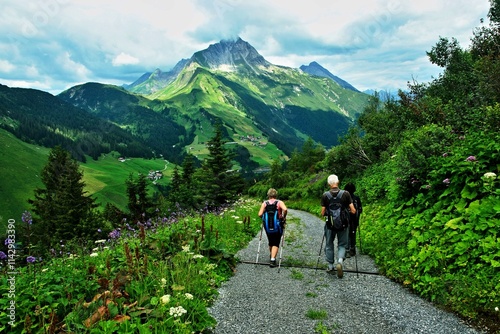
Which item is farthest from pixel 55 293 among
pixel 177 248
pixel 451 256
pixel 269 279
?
pixel 451 256

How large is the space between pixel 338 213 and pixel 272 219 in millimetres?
2325

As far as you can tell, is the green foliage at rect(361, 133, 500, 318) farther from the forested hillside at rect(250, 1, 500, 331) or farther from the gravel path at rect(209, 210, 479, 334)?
the gravel path at rect(209, 210, 479, 334)

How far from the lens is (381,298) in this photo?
8.23 m

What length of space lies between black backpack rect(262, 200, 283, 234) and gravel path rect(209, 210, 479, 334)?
1351mm

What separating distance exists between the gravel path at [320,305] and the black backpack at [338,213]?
5.31 feet

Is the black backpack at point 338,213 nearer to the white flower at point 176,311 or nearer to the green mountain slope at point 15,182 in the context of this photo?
the white flower at point 176,311

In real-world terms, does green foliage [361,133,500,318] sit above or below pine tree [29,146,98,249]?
above

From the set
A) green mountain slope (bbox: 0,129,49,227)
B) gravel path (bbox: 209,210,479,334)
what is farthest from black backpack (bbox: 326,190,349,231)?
green mountain slope (bbox: 0,129,49,227)

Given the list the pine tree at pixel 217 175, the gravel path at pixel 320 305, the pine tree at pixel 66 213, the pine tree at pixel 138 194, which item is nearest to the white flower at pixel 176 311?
the gravel path at pixel 320 305

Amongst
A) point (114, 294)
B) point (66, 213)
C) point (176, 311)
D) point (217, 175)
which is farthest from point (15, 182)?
point (176, 311)

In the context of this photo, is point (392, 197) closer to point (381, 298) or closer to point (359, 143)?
point (381, 298)

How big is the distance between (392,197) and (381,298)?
20.4ft

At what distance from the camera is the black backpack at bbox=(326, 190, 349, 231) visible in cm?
1009

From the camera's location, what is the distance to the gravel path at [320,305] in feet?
21.9
